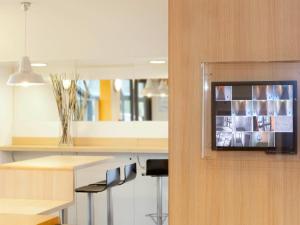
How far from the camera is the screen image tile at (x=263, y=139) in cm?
259

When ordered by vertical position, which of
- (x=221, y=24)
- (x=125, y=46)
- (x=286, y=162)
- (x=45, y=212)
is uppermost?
(x=125, y=46)

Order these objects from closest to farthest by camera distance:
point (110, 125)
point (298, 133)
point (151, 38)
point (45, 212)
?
point (298, 133) < point (45, 212) < point (151, 38) < point (110, 125)

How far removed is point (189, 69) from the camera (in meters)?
2.68

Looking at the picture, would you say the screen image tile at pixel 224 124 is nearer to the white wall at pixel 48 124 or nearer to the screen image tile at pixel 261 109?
the screen image tile at pixel 261 109

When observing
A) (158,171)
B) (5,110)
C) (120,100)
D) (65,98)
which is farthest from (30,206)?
(120,100)

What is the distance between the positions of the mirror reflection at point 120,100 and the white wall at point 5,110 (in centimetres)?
98

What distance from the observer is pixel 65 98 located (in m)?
6.46

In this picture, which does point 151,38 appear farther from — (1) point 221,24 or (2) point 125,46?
(1) point 221,24

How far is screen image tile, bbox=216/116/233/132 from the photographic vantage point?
8.57ft

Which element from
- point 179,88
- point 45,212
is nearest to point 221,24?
point 179,88

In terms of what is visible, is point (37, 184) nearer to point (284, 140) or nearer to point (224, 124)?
point (224, 124)

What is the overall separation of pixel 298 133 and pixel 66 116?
4.25 m

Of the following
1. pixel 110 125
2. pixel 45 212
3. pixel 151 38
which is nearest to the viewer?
pixel 45 212

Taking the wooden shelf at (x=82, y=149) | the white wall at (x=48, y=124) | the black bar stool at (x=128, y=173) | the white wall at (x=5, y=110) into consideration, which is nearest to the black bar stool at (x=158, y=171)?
the black bar stool at (x=128, y=173)
